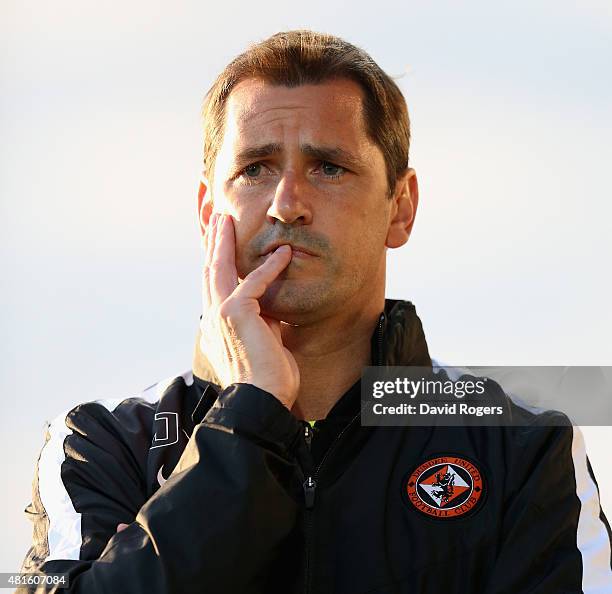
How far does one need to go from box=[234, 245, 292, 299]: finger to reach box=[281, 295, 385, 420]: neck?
1.10ft

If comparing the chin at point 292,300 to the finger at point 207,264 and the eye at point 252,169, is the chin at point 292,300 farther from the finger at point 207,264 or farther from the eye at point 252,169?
the eye at point 252,169

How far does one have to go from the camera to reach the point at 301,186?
3.96 meters

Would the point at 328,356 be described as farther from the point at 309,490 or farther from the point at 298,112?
the point at 298,112

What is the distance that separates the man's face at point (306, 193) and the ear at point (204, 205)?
0.21 meters

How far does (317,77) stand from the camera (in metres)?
4.27

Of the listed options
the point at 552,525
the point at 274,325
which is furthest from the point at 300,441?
the point at 552,525

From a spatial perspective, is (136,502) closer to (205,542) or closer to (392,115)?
(205,542)

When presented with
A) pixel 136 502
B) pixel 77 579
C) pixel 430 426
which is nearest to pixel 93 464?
pixel 136 502

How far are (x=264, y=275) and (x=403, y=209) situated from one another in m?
0.93

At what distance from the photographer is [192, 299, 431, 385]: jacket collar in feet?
13.3

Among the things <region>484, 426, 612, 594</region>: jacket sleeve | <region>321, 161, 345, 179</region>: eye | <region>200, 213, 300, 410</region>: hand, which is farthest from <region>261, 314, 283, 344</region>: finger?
<region>484, 426, 612, 594</region>: jacket sleeve

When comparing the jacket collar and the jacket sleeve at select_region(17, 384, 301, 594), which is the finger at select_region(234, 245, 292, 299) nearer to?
the jacket collar

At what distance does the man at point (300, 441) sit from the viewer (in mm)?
3287

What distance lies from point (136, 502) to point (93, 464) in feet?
0.64
